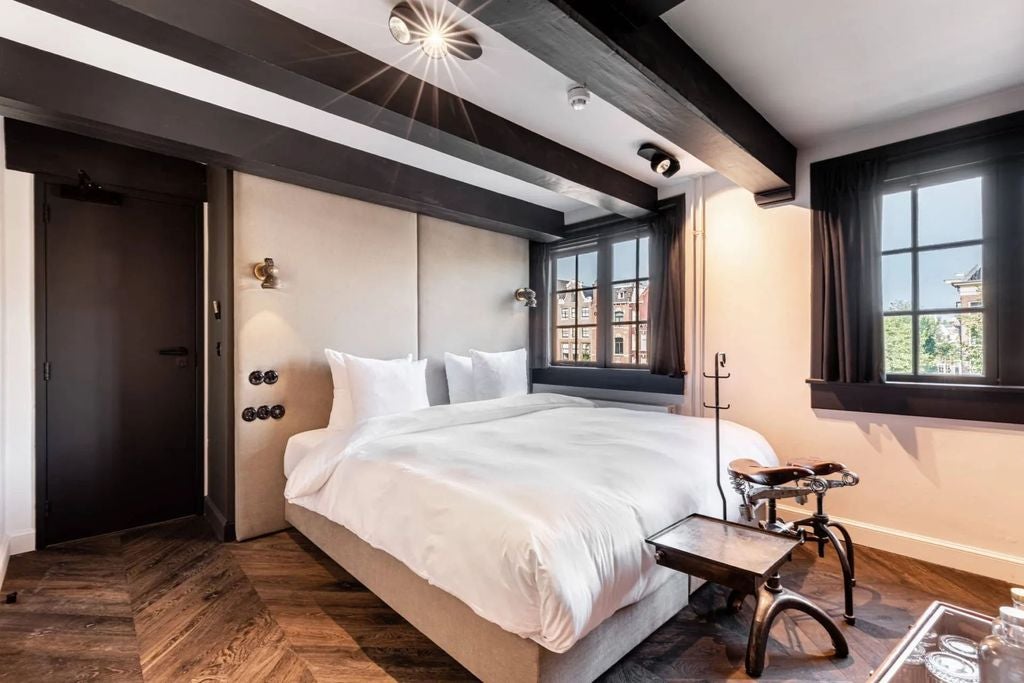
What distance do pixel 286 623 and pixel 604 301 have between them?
3529mm

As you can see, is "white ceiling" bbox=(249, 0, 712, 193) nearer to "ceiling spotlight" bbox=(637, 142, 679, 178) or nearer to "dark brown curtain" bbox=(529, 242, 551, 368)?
"ceiling spotlight" bbox=(637, 142, 679, 178)

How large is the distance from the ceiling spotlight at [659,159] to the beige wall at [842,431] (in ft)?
2.24

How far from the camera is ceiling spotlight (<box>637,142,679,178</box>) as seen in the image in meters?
3.11

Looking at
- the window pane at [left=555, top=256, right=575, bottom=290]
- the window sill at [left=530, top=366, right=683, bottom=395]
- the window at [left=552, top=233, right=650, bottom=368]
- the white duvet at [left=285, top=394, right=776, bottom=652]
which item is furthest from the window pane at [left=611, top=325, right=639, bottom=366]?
the white duvet at [left=285, top=394, right=776, bottom=652]

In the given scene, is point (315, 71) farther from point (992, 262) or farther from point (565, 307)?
point (992, 262)

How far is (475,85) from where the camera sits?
92.5 inches

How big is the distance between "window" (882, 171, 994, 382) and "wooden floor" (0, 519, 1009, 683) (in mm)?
1181

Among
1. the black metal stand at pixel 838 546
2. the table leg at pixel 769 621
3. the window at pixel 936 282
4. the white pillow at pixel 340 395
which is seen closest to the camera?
the table leg at pixel 769 621

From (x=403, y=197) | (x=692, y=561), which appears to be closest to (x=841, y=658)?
(x=692, y=561)

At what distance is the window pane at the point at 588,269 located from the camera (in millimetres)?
4680

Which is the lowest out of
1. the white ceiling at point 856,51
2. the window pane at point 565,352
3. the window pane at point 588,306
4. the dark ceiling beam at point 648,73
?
the window pane at point 565,352

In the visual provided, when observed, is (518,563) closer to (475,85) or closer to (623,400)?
(475,85)

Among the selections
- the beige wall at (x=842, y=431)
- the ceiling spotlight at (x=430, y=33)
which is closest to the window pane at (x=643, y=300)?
the beige wall at (x=842, y=431)

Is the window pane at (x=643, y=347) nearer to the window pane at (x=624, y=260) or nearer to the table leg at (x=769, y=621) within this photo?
the window pane at (x=624, y=260)
